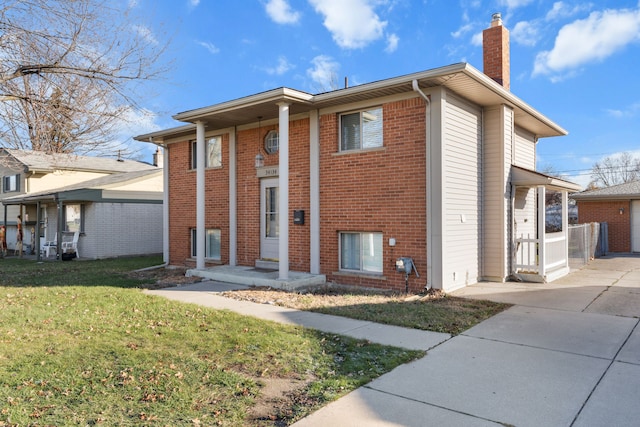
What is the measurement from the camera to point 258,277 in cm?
1010

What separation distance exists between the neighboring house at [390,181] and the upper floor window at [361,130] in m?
0.02

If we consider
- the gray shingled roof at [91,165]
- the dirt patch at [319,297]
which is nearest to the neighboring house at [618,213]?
the dirt patch at [319,297]

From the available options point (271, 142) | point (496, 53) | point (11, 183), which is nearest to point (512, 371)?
point (271, 142)

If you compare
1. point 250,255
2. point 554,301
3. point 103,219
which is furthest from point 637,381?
point 103,219

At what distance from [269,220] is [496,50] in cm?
710

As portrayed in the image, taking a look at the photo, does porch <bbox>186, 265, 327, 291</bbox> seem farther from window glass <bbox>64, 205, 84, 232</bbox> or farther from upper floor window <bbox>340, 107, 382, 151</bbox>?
window glass <bbox>64, 205, 84, 232</bbox>

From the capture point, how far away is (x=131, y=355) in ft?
16.3

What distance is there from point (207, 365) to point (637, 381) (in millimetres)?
4277

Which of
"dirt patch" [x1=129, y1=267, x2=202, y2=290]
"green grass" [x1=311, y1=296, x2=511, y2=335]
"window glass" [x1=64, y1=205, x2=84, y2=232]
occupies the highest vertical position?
"window glass" [x1=64, y1=205, x2=84, y2=232]

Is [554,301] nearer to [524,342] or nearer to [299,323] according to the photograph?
[524,342]

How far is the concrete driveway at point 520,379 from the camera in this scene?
3562 mm

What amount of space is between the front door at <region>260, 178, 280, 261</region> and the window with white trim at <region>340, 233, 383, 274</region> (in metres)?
2.06

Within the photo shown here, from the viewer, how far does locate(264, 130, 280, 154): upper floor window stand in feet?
38.2

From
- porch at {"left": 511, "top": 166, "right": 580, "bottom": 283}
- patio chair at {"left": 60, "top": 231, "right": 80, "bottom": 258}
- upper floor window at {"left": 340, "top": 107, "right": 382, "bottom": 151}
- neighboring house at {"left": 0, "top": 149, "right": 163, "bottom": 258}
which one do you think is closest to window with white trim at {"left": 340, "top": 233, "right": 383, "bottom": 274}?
upper floor window at {"left": 340, "top": 107, "right": 382, "bottom": 151}
